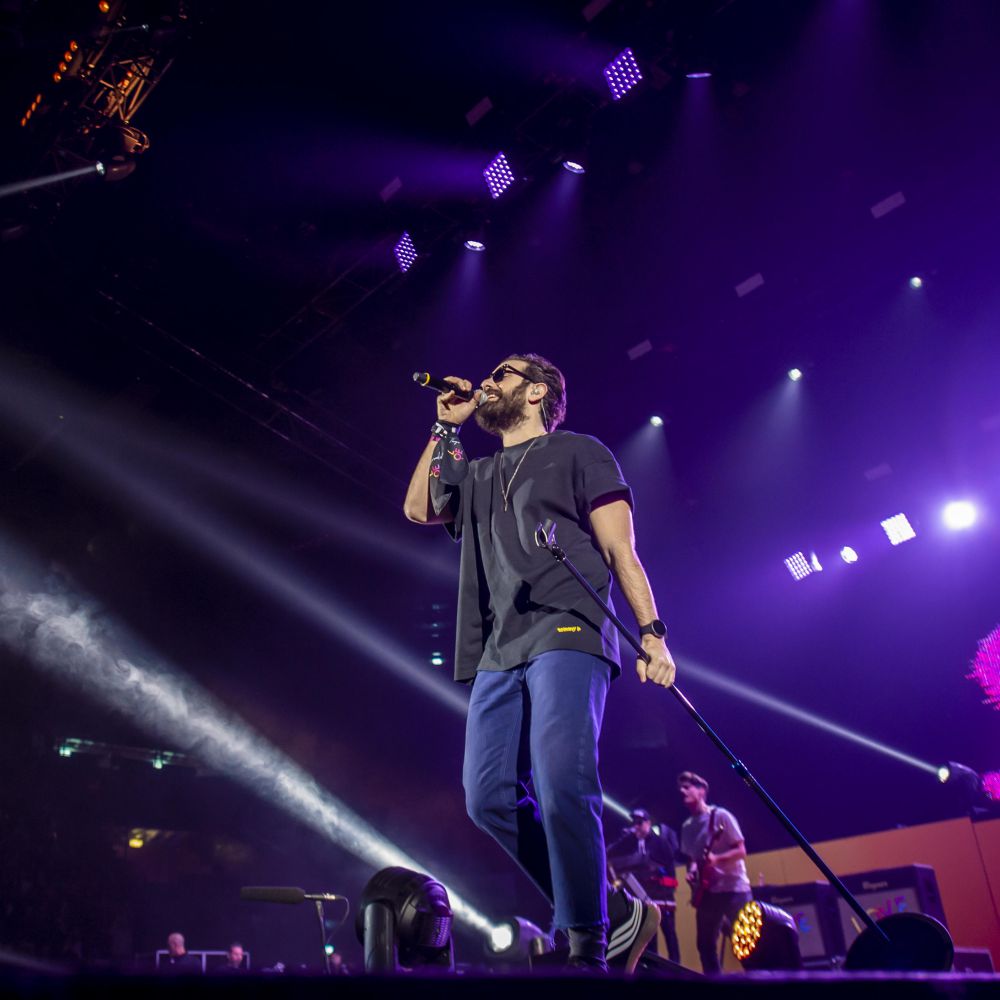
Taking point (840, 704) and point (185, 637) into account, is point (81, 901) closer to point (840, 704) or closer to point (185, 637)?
point (185, 637)

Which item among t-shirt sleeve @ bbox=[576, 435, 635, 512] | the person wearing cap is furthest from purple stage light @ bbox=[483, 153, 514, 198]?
the person wearing cap

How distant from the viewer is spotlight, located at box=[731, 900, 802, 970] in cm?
496

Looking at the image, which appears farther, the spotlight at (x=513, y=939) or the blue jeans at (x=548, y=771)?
the spotlight at (x=513, y=939)

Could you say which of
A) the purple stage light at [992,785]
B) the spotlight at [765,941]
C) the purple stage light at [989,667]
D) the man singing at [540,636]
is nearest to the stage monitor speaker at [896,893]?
the spotlight at [765,941]

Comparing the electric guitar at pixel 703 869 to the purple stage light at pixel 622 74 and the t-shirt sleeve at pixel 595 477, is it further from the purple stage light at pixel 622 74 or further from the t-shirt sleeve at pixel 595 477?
the purple stage light at pixel 622 74

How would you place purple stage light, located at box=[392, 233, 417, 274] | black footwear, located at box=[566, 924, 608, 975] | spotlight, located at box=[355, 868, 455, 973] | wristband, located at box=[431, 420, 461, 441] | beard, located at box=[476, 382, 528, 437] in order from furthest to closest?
purple stage light, located at box=[392, 233, 417, 274] → beard, located at box=[476, 382, 528, 437] → wristband, located at box=[431, 420, 461, 441] → spotlight, located at box=[355, 868, 455, 973] → black footwear, located at box=[566, 924, 608, 975]

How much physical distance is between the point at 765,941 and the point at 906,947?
7.86ft

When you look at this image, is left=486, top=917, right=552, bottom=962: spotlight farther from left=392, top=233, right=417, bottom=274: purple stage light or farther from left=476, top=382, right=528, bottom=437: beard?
left=392, top=233, right=417, bottom=274: purple stage light

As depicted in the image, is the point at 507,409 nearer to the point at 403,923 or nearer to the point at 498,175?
the point at 403,923

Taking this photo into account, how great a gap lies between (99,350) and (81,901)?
7149mm

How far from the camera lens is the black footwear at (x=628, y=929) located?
245cm

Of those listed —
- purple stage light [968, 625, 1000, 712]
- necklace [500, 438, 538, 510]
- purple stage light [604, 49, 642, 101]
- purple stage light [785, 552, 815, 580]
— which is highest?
purple stage light [604, 49, 642, 101]

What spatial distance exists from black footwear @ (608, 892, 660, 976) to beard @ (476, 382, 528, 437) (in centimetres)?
164

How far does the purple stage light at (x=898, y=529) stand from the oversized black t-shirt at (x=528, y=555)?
9195 mm
